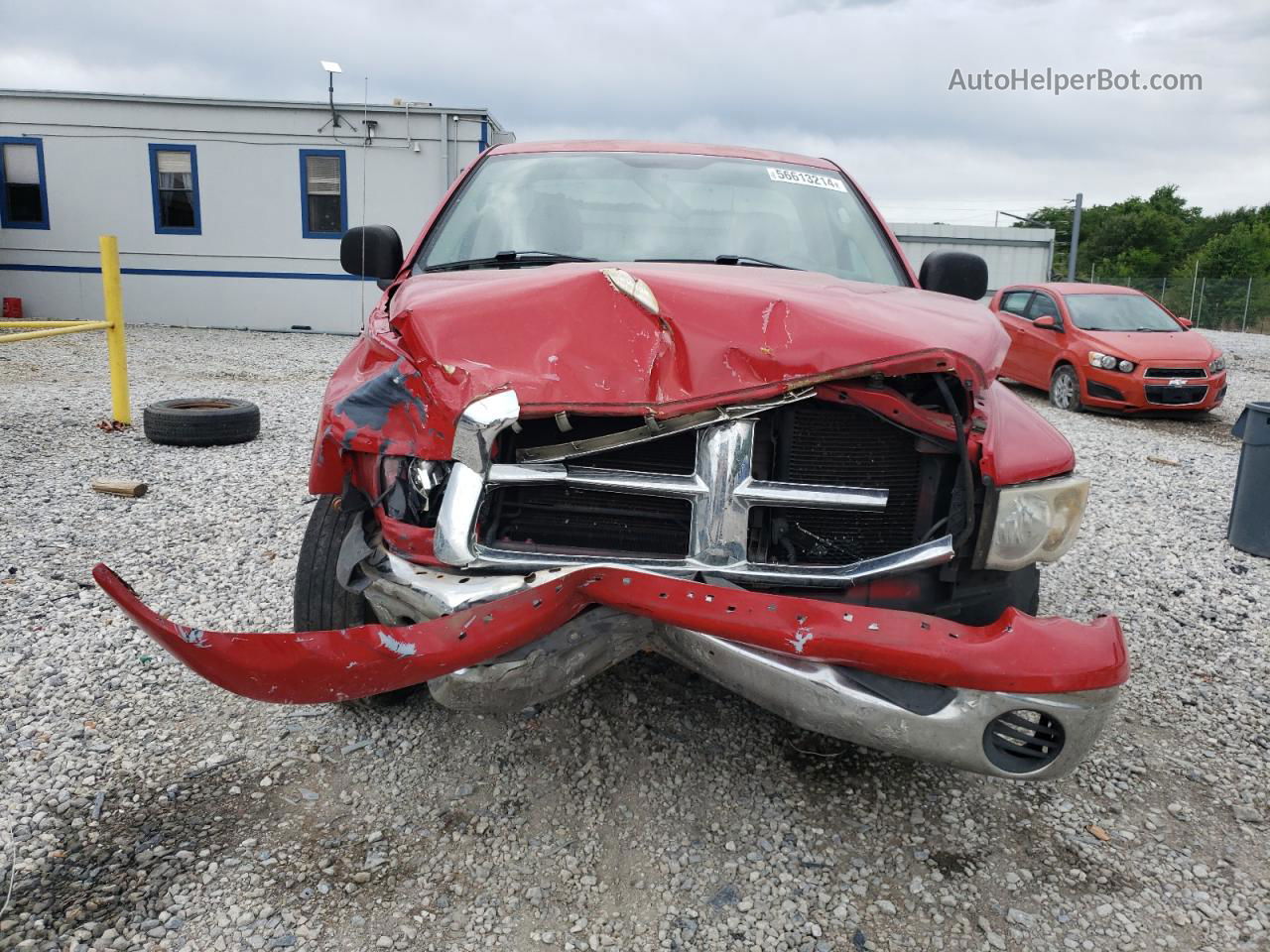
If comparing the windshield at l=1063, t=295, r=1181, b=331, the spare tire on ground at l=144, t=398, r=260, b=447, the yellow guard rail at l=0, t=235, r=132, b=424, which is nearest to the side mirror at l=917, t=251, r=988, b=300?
the spare tire on ground at l=144, t=398, r=260, b=447

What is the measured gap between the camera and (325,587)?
267 cm

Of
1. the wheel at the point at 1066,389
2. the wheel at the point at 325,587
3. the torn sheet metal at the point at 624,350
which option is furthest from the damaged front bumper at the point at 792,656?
the wheel at the point at 1066,389

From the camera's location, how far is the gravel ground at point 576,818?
2.07 metres

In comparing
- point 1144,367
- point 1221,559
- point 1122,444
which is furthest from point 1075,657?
point 1144,367

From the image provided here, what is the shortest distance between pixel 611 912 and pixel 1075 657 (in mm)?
1186

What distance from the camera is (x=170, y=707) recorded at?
2.93 metres

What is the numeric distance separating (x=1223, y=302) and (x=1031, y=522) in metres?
32.5

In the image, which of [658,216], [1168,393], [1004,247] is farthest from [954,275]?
[1004,247]

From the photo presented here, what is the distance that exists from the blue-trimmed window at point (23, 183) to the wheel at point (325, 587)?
16456 millimetres

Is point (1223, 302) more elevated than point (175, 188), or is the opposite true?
point (175, 188)

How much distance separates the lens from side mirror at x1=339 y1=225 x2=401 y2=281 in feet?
11.7

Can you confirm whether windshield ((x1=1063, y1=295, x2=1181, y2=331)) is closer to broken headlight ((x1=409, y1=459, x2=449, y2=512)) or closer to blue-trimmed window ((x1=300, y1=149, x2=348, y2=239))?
broken headlight ((x1=409, y1=459, x2=449, y2=512))

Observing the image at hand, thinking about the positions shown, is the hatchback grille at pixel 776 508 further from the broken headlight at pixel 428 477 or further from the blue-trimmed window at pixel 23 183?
the blue-trimmed window at pixel 23 183

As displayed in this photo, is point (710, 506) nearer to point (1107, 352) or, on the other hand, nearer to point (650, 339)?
point (650, 339)
